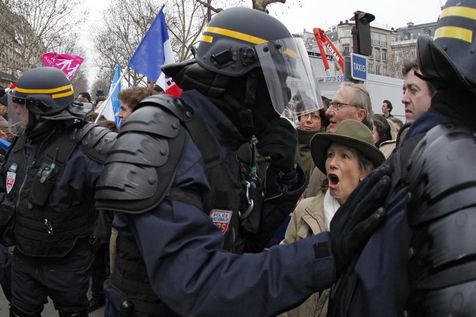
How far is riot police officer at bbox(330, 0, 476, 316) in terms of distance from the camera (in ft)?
2.72

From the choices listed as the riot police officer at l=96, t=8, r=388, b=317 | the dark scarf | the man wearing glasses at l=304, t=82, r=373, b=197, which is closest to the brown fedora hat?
the riot police officer at l=96, t=8, r=388, b=317

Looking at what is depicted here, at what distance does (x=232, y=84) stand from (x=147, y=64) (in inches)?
160

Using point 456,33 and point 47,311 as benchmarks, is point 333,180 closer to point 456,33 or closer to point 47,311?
point 456,33

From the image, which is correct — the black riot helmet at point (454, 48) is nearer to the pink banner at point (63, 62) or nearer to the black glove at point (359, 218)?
the black glove at point (359, 218)

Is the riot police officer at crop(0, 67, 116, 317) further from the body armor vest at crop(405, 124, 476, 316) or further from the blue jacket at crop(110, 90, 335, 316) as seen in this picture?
the body armor vest at crop(405, 124, 476, 316)

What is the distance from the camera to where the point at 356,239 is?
1134 millimetres

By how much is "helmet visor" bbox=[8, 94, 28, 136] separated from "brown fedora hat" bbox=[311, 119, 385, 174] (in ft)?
6.63

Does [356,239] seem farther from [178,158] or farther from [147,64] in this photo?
[147,64]

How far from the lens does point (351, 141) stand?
94.3 inches

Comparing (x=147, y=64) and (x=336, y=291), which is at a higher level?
(x=336, y=291)

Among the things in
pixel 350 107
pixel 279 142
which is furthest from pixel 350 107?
pixel 279 142

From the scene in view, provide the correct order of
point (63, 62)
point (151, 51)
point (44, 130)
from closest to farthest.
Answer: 1. point (44, 130)
2. point (151, 51)
3. point (63, 62)

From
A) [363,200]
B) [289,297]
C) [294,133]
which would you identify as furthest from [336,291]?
[294,133]

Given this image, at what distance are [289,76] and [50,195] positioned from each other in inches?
77.9
